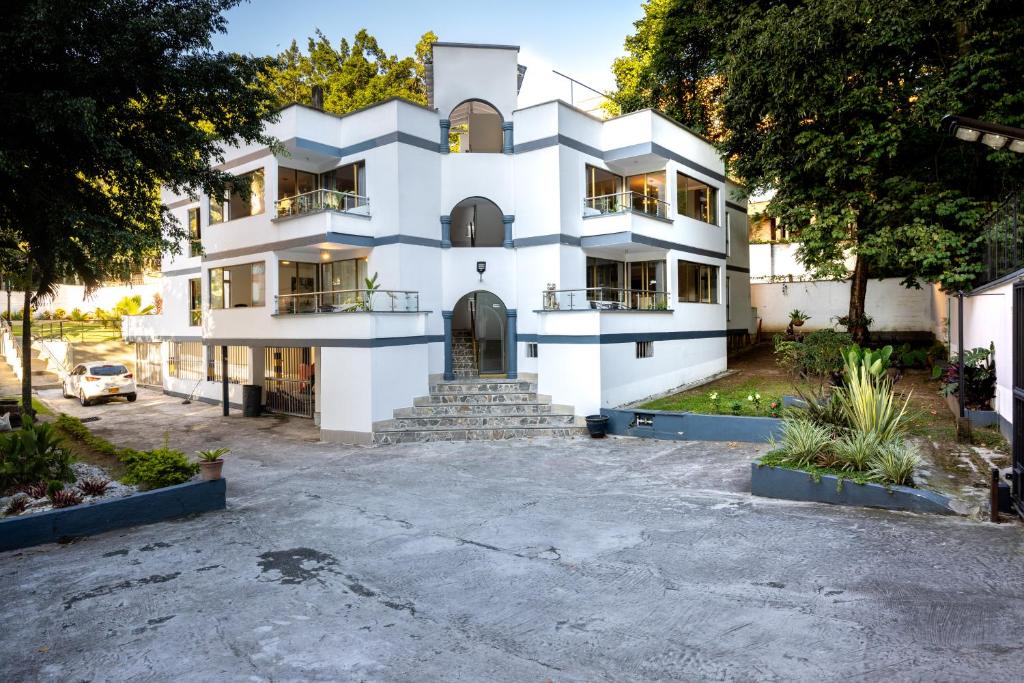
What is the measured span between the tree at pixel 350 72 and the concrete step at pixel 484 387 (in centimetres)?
2083

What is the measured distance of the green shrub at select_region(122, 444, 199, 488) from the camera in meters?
9.62

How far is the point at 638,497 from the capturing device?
10.3m

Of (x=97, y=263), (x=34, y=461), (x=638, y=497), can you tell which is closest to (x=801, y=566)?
(x=638, y=497)

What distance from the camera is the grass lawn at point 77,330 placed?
37.6 meters

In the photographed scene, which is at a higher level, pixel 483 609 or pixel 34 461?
pixel 34 461

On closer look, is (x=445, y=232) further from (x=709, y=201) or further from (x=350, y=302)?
(x=709, y=201)

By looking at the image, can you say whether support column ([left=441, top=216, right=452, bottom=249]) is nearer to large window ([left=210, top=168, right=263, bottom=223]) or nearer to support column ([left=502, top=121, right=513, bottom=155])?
support column ([left=502, top=121, right=513, bottom=155])

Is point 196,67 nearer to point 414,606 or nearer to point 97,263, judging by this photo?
point 97,263

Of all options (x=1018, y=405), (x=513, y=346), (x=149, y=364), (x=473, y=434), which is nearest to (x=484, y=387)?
(x=513, y=346)

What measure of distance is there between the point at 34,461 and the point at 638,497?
9.90 meters

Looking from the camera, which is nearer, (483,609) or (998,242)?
(483,609)

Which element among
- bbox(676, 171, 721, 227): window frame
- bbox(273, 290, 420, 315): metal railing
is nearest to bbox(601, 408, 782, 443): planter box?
bbox(273, 290, 420, 315): metal railing

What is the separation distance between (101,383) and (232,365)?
544cm

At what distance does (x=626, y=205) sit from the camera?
19.7m
